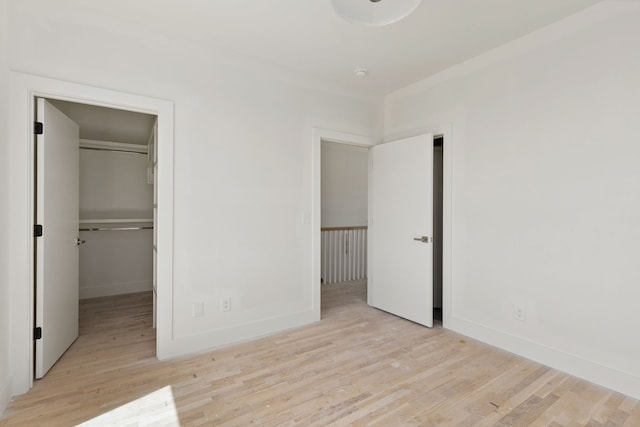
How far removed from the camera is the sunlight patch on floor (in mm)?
1746

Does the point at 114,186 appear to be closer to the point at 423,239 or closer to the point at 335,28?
the point at 335,28

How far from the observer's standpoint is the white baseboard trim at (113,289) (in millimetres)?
4227

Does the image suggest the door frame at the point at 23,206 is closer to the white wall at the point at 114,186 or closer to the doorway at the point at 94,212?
the doorway at the point at 94,212

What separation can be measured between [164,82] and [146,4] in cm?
55

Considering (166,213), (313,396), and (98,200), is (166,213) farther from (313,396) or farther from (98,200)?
(98,200)

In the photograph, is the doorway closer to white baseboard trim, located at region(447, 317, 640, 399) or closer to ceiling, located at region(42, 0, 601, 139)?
ceiling, located at region(42, 0, 601, 139)

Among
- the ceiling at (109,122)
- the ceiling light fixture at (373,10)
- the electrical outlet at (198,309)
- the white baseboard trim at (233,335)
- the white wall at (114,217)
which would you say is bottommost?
the white baseboard trim at (233,335)

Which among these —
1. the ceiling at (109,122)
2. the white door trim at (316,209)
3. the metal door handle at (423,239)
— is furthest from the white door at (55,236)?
the metal door handle at (423,239)

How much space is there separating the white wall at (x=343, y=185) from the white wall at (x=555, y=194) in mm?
2566

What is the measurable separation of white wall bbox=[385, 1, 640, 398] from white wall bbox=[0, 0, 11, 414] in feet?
11.5

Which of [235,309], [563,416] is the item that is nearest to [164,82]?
[235,309]

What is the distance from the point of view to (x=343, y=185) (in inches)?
223

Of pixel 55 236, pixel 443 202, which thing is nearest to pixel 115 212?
pixel 55 236

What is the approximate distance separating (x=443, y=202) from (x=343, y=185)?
102 inches
